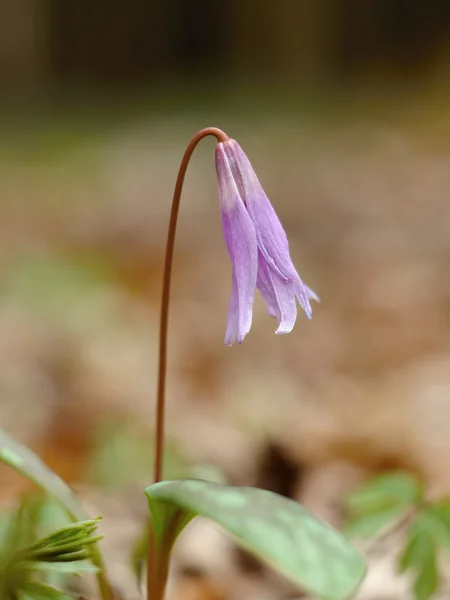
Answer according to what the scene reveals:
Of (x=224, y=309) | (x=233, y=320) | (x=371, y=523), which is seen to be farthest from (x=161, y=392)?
(x=224, y=309)

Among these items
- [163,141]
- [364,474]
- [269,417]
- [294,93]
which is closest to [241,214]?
[364,474]

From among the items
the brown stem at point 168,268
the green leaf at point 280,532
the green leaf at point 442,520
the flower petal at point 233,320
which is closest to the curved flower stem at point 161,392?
the brown stem at point 168,268

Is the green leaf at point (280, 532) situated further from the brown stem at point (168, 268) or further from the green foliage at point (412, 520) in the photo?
the green foliage at point (412, 520)

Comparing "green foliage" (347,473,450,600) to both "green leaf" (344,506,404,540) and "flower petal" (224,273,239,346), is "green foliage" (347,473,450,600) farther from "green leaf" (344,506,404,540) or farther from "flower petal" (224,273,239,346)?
"flower petal" (224,273,239,346)

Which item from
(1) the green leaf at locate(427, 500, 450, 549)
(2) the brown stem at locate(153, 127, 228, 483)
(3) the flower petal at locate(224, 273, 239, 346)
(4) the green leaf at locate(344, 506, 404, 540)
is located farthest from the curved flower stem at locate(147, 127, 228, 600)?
(1) the green leaf at locate(427, 500, 450, 549)

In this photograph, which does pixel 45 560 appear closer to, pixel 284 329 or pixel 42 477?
pixel 42 477

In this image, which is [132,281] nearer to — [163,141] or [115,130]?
[163,141]

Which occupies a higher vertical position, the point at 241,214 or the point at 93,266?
the point at 241,214
